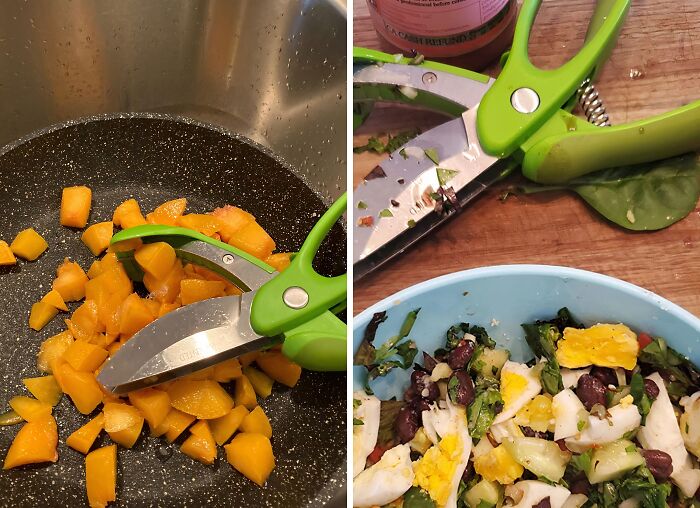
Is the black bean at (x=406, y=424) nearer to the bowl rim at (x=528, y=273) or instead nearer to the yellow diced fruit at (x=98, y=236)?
the bowl rim at (x=528, y=273)

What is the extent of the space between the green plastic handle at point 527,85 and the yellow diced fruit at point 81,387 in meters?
0.64

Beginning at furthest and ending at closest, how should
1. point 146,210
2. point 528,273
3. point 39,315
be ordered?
point 146,210 < point 39,315 < point 528,273

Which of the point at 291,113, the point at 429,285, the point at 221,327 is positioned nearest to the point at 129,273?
the point at 221,327

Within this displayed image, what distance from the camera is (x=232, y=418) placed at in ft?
3.55

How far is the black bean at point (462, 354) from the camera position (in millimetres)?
800

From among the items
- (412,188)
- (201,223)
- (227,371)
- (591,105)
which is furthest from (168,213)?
(591,105)

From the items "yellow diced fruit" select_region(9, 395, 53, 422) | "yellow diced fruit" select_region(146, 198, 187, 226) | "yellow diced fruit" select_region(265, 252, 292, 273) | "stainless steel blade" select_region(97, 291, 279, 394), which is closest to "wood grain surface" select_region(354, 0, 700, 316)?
"stainless steel blade" select_region(97, 291, 279, 394)

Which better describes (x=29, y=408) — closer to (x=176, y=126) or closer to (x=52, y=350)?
(x=52, y=350)

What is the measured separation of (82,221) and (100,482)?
420 millimetres

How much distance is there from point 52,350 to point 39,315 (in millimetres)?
65

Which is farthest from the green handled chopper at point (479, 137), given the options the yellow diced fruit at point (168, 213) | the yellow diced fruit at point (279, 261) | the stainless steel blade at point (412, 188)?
the yellow diced fruit at point (168, 213)

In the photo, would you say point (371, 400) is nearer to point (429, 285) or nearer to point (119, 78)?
point (429, 285)

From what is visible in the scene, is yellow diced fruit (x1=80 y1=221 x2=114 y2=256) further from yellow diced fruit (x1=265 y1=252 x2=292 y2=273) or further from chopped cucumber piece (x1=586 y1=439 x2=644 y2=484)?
chopped cucumber piece (x1=586 y1=439 x2=644 y2=484)

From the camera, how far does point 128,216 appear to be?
1.21 metres
